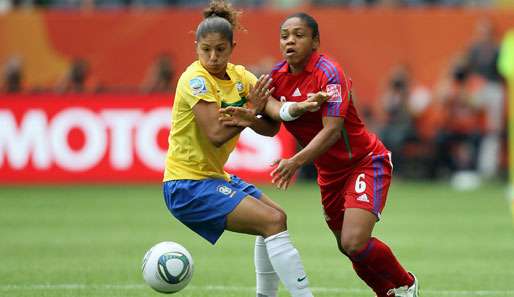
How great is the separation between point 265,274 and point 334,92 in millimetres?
1536

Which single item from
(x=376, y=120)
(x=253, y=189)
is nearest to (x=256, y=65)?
(x=376, y=120)

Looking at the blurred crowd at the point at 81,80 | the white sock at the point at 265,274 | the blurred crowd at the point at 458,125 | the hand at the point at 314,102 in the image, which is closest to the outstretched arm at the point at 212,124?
the hand at the point at 314,102

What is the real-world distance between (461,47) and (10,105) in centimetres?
933

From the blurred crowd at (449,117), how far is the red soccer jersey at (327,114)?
517 inches

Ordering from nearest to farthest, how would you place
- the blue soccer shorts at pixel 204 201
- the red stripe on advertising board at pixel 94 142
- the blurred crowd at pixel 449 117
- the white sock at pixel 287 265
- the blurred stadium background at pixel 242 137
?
1. the white sock at pixel 287 265
2. the blue soccer shorts at pixel 204 201
3. the blurred stadium background at pixel 242 137
4. the red stripe on advertising board at pixel 94 142
5. the blurred crowd at pixel 449 117

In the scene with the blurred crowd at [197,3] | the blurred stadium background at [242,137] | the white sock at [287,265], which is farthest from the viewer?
the blurred crowd at [197,3]

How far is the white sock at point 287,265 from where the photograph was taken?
317 inches

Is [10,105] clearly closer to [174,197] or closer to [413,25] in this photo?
[413,25]

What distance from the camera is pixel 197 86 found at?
8.19 metres

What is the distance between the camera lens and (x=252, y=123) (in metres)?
8.38

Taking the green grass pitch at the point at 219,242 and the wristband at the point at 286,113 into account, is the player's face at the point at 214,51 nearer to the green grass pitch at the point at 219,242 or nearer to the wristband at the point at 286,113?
the wristband at the point at 286,113

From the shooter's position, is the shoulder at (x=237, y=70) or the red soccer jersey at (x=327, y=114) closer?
the red soccer jersey at (x=327, y=114)

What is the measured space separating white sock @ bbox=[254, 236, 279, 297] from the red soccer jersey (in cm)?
78

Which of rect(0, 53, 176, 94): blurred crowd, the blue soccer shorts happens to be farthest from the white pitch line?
rect(0, 53, 176, 94): blurred crowd
